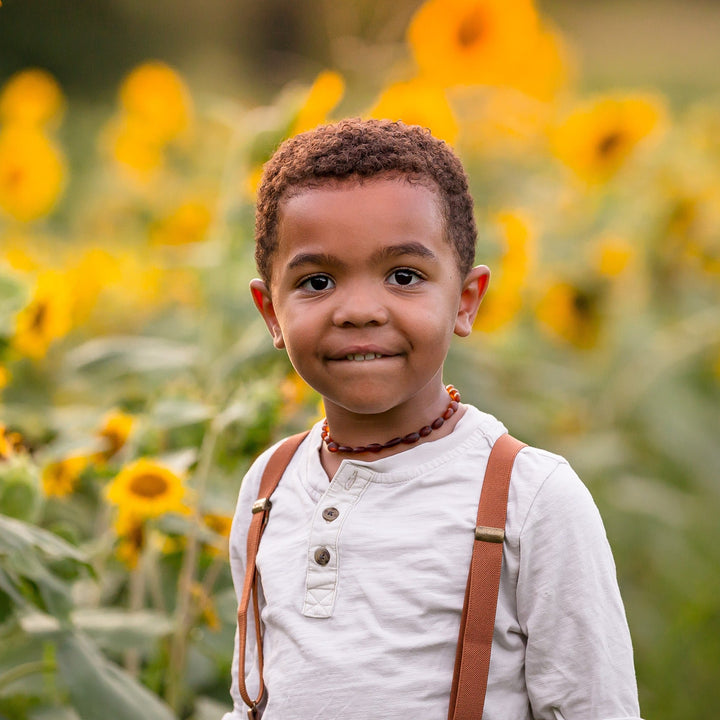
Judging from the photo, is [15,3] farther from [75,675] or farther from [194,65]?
[75,675]

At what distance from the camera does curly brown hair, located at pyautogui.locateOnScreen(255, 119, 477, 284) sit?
1.26m

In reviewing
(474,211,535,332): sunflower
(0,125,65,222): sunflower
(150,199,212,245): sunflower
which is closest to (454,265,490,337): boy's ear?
A: (474,211,535,332): sunflower

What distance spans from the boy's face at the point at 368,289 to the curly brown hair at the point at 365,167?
0.01 m

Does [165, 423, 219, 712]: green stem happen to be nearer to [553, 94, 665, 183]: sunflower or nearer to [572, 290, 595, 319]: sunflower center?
[572, 290, 595, 319]: sunflower center

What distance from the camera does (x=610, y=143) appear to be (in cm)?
355

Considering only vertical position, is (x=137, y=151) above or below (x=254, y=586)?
above

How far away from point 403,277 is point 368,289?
0.04 m

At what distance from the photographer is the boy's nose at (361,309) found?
123cm

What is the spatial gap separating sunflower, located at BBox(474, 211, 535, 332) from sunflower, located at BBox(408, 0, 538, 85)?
50 cm

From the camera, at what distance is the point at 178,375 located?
2.59m

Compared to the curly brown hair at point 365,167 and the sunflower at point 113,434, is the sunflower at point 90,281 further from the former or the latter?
the curly brown hair at point 365,167

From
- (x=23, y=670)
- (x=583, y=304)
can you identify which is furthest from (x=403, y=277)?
(x=583, y=304)

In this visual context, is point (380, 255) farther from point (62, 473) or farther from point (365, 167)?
point (62, 473)

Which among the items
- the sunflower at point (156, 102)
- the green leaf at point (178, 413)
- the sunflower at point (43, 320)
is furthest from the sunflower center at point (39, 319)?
the sunflower at point (156, 102)
